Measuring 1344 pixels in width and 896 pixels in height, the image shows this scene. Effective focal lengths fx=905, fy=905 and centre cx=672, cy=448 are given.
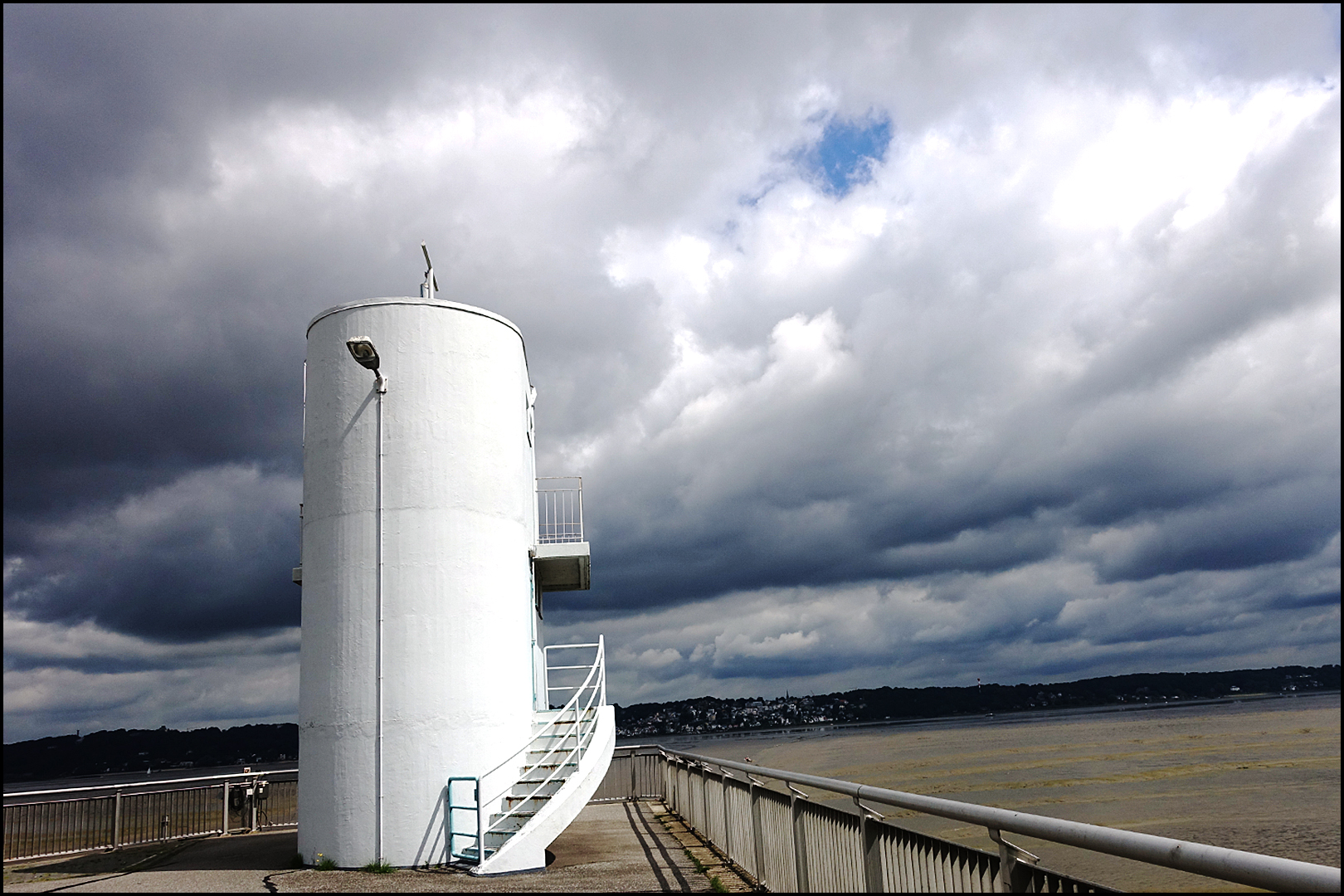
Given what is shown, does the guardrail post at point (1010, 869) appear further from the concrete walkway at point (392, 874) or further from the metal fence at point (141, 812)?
the metal fence at point (141, 812)

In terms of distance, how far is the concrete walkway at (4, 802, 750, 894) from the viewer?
10094 millimetres

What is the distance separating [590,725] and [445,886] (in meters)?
3.47

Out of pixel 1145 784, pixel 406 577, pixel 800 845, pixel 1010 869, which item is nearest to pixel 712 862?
A: pixel 800 845

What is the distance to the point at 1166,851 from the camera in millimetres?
2811

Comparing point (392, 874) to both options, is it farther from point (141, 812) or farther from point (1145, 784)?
point (1145, 784)

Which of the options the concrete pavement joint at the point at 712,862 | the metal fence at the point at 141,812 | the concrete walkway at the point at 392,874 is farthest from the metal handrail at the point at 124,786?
the concrete pavement joint at the point at 712,862

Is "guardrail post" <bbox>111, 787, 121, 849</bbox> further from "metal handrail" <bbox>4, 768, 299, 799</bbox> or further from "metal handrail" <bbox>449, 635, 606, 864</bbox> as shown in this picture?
Result: "metal handrail" <bbox>449, 635, 606, 864</bbox>

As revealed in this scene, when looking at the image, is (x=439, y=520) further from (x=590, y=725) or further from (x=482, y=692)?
(x=590, y=725)

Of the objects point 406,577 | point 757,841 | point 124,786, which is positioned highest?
point 406,577

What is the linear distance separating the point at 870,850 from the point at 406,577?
30.2ft

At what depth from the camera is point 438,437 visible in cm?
1357

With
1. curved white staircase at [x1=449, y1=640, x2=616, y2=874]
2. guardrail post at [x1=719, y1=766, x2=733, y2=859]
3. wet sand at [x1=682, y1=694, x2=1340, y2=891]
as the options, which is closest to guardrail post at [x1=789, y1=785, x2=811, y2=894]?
wet sand at [x1=682, y1=694, x2=1340, y2=891]

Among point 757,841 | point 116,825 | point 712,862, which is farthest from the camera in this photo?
point 116,825

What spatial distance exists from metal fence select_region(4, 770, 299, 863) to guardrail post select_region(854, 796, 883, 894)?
1264 cm
